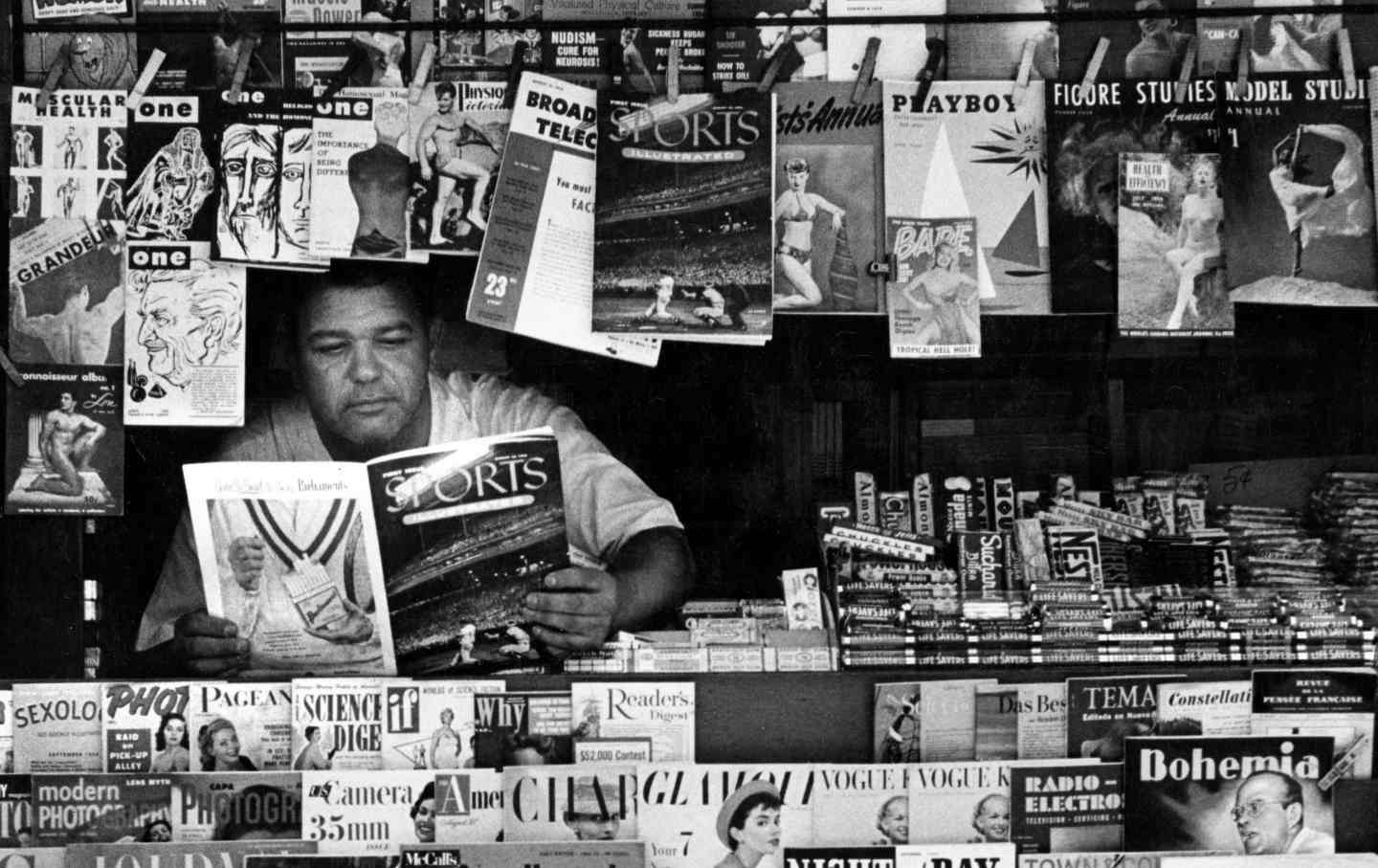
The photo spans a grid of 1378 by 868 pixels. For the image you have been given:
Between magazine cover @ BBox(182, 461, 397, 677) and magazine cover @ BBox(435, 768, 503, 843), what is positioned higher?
magazine cover @ BBox(182, 461, 397, 677)

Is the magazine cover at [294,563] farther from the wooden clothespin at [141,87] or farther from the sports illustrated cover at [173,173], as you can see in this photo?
the wooden clothespin at [141,87]

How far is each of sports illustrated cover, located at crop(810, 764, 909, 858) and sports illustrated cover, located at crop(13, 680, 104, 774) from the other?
1.48 metres

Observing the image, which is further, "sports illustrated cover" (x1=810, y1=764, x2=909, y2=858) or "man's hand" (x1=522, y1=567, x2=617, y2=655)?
→ "man's hand" (x1=522, y1=567, x2=617, y2=655)

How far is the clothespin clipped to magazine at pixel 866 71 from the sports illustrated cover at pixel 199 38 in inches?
47.2

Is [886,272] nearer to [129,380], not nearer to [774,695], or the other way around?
[774,695]

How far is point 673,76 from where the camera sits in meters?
3.98

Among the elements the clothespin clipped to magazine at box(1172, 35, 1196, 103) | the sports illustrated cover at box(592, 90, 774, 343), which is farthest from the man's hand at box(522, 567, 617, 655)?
the clothespin clipped to magazine at box(1172, 35, 1196, 103)

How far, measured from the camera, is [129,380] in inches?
157

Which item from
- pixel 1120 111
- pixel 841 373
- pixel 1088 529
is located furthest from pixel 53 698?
pixel 1120 111

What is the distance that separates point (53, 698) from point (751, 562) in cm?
145

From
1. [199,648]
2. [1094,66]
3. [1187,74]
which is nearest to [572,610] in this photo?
[199,648]

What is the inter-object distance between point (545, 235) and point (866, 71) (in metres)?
0.75

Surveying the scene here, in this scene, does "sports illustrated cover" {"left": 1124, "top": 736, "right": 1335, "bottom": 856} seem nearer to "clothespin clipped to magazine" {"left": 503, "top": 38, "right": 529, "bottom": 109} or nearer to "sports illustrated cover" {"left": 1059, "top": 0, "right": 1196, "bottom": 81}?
"sports illustrated cover" {"left": 1059, "top": 0, "right": 1196, "bottom": 81}

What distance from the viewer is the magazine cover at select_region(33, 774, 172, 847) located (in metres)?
3.90
